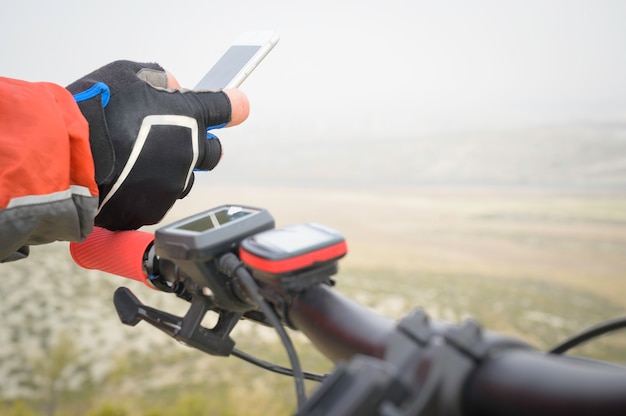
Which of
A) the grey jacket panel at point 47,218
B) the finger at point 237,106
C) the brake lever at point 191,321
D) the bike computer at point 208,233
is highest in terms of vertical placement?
the finger at point 237,106

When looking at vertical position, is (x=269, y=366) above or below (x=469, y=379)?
below

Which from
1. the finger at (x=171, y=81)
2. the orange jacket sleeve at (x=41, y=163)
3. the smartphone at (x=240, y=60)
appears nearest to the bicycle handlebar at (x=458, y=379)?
the orange jacket sleeve at (x=41, y=163)

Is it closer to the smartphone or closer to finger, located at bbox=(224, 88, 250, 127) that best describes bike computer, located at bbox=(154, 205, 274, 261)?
finger, located at bbox=(224, 88, 250, 127)

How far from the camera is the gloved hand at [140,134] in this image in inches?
24.8

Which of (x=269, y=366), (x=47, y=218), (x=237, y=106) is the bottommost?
(x=269, y=366)

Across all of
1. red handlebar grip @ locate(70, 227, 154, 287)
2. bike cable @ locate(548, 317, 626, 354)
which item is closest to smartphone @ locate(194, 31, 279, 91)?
red handlebar grip @ locate(70, 227, 154, 287)

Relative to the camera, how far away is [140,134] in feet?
2.12

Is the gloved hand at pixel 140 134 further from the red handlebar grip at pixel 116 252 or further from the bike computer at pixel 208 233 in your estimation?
the bike computer at pixel 208 233

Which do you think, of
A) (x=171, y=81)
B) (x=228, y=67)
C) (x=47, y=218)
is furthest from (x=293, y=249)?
(x=228, y=67)

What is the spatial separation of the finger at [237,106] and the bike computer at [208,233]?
0.63 ft

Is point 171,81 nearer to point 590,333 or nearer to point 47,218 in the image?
point 47,218

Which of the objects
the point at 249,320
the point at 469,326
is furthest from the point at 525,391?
the point at 249,320

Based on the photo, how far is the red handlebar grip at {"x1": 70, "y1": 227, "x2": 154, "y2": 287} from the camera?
653mm

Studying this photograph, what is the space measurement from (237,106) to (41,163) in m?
0.24
